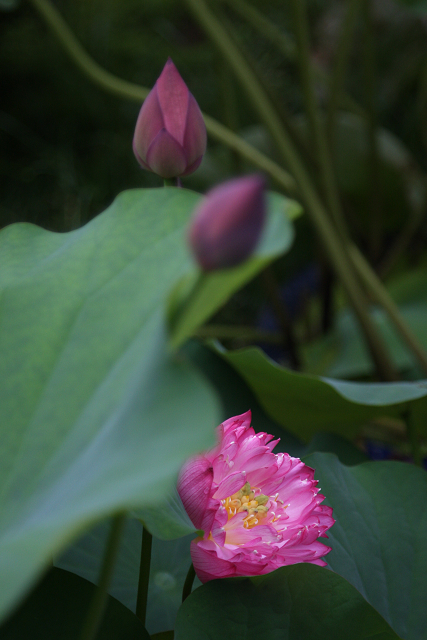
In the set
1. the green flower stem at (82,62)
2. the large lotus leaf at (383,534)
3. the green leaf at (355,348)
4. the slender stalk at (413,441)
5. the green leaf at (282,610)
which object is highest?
the green flower stem at (82,62)

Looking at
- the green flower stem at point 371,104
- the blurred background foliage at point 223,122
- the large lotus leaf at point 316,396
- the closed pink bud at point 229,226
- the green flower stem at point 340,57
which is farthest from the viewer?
the blurred background foliage at point 223,122

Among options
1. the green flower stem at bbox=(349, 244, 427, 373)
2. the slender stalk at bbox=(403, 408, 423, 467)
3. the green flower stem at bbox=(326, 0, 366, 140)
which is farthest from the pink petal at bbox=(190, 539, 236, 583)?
the green flower stem at bbox=(326, 0, 366, 140)

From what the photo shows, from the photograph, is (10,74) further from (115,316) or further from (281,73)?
(115,316)

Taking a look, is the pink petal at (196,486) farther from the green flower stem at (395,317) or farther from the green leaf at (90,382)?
the green flower stem at (395,317)

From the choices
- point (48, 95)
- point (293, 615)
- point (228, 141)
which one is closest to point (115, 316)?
point (293, 615)

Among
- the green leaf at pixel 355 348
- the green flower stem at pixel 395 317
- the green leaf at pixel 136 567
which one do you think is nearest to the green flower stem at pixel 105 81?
the green flower stem at pixel 395 317
